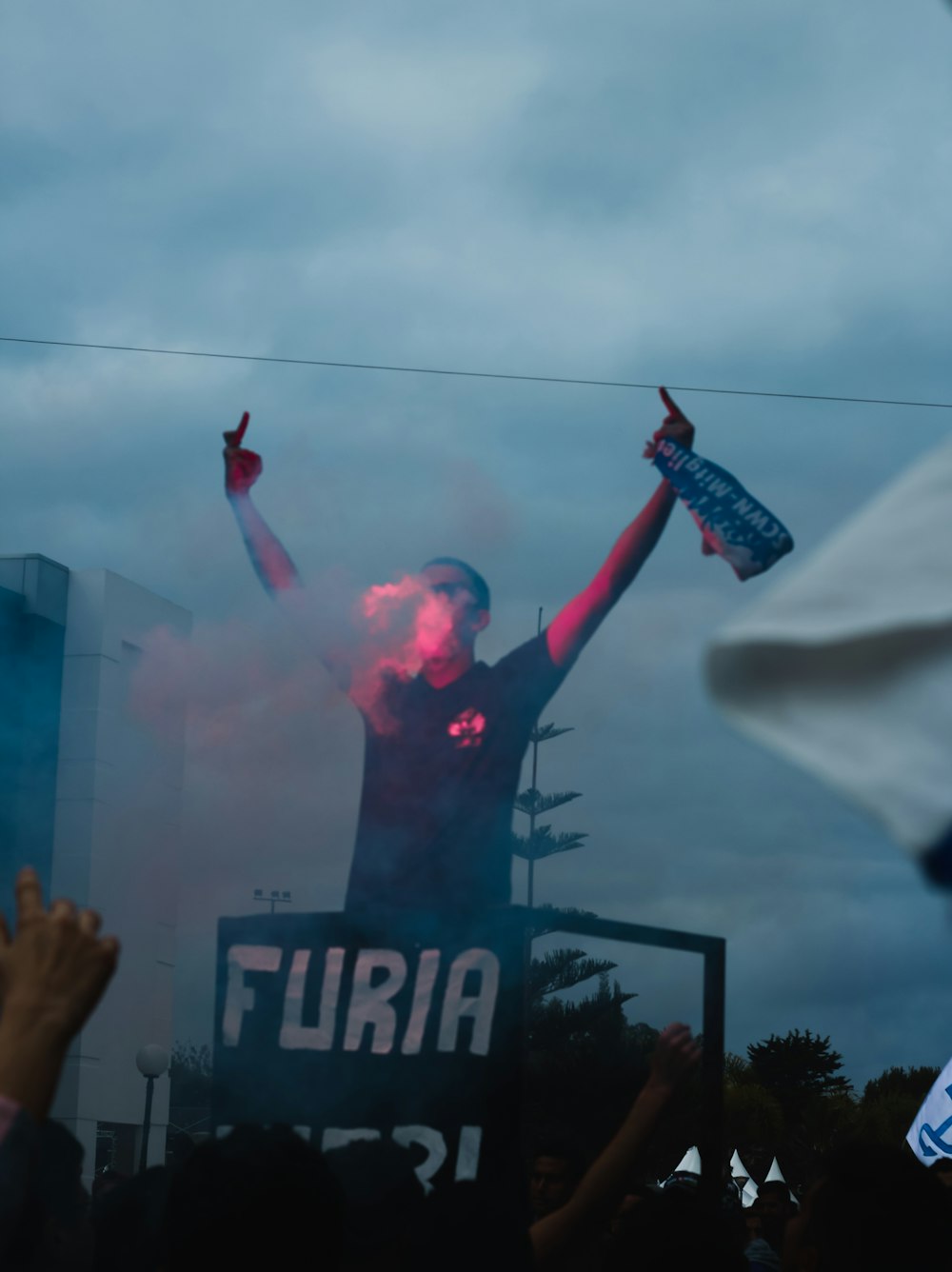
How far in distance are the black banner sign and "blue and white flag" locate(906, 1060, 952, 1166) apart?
4.69 m

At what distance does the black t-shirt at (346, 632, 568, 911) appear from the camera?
399 centimetres

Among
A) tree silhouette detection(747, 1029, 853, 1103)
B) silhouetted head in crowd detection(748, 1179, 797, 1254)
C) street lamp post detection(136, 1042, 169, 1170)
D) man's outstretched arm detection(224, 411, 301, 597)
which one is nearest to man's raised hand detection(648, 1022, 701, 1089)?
man's outstretched arm detection(224, 411, 301, 597)

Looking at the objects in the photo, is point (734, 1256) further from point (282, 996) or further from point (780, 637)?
point (780, 637)

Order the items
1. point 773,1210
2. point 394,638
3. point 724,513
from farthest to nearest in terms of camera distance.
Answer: point 773,1210
point 394,638
point 724,513

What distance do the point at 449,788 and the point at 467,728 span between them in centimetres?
18

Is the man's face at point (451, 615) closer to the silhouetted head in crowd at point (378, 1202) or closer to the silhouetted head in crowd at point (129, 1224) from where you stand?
the silhouetted head in crowd at point (378, 1202)

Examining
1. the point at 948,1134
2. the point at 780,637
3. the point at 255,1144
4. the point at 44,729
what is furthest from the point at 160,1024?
the point at 780,637

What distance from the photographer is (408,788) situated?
160 inches

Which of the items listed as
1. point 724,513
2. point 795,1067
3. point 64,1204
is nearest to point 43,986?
point 64,1204

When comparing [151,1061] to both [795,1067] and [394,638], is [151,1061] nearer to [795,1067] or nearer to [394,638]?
[394,638]

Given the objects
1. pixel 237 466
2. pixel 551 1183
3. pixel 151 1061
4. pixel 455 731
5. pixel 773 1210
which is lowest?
pixel 773 1210

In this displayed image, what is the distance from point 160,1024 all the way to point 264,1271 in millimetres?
3776

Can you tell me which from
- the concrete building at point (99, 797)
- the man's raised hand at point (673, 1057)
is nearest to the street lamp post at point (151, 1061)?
the concrete building at point (99, 797)

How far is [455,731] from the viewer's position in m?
4.10
